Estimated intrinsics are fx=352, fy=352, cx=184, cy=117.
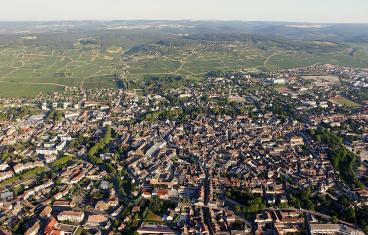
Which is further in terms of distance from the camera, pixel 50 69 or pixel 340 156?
pixel 50 69

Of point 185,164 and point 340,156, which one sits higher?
point 340,156

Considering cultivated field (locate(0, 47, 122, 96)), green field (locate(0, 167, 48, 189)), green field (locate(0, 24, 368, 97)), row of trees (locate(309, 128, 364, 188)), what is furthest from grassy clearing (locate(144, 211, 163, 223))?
cultivated field (locate(0, 47, 122, 96))

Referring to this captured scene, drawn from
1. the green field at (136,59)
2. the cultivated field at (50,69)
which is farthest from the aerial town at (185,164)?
the green field at (136,59)

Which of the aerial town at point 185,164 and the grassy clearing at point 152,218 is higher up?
the aerial town at point 185,164

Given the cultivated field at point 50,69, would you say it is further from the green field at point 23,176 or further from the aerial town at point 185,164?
the green field at point 23,176

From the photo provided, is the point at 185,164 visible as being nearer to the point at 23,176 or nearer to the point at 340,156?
the point at 23,176

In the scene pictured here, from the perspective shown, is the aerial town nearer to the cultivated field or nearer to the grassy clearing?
the grassy clearing

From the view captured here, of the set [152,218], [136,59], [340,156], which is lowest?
[152,218]

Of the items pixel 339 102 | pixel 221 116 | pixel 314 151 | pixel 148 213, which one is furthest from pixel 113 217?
pixel 339 102

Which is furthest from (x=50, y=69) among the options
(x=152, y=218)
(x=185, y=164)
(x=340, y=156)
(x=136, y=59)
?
(x=340, y=156)
